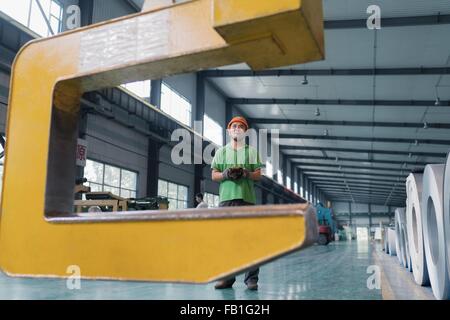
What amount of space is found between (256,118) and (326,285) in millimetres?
14594

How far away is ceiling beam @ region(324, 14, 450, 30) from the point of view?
28.1ft

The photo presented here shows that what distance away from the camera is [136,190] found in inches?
407

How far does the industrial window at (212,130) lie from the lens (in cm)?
1422

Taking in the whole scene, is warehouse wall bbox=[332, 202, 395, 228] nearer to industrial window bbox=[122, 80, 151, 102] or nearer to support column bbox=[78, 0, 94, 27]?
industrial window bbox=[122, 80, 151, 102]

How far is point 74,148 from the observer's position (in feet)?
3.93

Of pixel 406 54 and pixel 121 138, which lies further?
pixel 406 54

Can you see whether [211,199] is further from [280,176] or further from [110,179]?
[280,176]

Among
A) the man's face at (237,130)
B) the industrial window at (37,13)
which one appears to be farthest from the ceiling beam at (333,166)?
the man's face at (237,130)

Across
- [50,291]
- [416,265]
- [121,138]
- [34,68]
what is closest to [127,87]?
[121,138]

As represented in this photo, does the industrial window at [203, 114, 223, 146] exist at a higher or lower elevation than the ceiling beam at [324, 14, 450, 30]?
lower

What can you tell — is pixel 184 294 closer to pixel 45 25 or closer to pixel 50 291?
pixel 50 291

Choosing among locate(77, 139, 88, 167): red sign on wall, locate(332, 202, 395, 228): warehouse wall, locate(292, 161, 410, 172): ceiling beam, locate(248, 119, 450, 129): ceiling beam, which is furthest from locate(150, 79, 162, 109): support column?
locate(332, 202, 395, 228): warehouse wall

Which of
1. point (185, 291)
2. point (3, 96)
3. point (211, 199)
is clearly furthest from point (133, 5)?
point (185, 291)

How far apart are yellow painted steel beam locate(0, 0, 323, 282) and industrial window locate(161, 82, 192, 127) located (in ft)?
34.0
